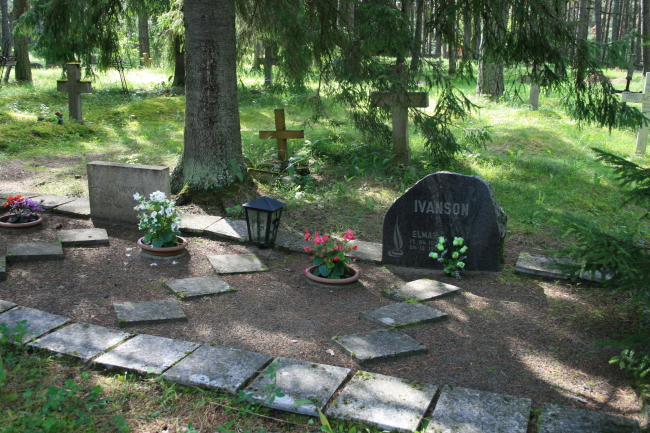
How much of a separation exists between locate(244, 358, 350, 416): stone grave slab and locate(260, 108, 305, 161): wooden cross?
5.88 meters

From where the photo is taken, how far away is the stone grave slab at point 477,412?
2670 millimetres

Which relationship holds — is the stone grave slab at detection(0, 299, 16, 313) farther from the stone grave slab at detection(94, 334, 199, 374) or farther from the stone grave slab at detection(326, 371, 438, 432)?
the stone grave slab at detection(326, 371, 438, 432)

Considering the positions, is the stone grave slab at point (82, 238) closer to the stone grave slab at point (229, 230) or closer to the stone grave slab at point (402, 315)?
the stone grave slab at point (229, 230)

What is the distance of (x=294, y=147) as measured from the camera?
1027 cm

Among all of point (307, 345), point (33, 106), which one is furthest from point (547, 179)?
point (33, 106)

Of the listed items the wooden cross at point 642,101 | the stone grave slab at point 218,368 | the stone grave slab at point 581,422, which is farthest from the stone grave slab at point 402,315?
the wooden cross at point 642,101

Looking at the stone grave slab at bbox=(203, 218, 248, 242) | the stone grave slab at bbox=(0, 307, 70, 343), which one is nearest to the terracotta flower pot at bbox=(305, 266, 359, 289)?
the stone grave slab at bbox=(203, 218, 248, 242)

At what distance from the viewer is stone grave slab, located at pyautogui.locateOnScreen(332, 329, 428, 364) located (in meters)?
3.46

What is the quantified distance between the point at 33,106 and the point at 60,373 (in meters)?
12.8

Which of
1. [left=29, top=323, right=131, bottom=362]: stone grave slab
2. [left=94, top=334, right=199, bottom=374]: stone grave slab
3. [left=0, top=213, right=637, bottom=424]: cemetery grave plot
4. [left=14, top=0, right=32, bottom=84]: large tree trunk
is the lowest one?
[left=0, top=213, right=637, bottom=424]: cemetery grave plot

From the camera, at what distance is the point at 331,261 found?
4.96 meters

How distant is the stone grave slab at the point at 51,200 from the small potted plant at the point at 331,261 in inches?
145

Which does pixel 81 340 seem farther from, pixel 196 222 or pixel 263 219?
pixel 196 222

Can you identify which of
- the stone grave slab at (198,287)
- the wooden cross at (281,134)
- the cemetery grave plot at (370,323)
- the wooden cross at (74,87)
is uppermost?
the wooden cross at (74,87)
